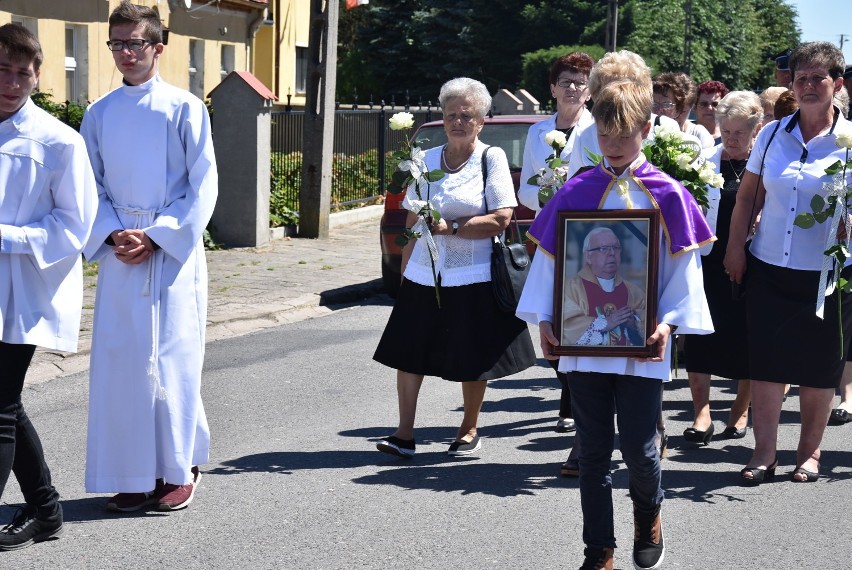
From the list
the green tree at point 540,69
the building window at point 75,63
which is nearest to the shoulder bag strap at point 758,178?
the building window at point 75,63

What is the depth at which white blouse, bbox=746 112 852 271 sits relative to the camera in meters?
6.04

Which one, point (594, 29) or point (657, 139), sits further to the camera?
point (594, 29)

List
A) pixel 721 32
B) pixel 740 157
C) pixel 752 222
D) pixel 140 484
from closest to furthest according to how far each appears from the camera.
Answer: pixel 140 484 → pixel 752 222 → pixel 740 157 → pixel 721 32

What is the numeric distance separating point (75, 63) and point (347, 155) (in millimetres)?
6515

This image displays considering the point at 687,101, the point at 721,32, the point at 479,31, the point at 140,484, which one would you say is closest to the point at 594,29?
the point at 479,31

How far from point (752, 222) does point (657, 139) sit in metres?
0.79

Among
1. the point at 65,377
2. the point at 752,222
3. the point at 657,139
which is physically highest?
the point at 657,139

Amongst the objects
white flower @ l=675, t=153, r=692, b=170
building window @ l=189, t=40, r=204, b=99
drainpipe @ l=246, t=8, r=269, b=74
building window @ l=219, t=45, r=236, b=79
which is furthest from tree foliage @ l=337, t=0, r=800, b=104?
white flower @ l=675, t=153, r=692, b=170

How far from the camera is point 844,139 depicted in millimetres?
5770

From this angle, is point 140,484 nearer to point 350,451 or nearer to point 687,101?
point 350,451

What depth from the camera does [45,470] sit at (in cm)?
504

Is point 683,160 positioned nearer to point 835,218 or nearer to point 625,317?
point 835,218

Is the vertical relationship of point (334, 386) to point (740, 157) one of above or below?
below

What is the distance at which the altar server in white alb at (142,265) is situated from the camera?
5398mm
